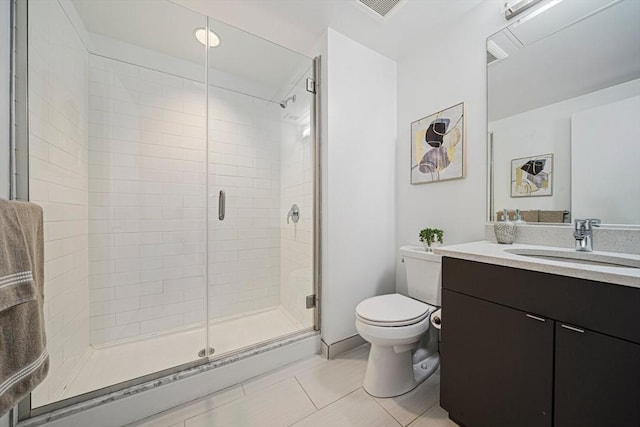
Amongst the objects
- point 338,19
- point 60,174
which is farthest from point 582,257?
point 60,174

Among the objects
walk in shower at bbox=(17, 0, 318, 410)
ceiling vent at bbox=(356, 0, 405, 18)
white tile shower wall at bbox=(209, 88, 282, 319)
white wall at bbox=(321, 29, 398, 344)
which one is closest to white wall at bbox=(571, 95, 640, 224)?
white wall at bbox=(321, 29, 398, 344)

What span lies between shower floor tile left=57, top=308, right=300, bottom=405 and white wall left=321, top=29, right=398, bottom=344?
0.48m

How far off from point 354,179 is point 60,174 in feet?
5.83

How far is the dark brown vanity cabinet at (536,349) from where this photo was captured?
0.66 m

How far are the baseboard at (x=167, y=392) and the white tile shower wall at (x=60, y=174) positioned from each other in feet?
0.48

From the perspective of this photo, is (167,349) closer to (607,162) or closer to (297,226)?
(297,226)

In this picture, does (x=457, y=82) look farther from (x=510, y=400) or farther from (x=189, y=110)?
(x=189, y=110)

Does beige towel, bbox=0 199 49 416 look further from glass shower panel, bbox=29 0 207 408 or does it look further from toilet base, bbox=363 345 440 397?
toilet base, bbox=363 345 440 397

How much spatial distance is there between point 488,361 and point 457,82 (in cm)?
164

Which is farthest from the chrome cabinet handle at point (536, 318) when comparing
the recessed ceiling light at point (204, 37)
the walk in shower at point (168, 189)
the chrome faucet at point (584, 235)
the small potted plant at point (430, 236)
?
the recessed ceiling light at point (204, 37)

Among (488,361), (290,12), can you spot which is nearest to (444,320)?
(488,361)

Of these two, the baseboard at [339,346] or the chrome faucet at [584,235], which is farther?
the baseboard at [339,346]

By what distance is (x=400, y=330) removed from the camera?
3.98ft

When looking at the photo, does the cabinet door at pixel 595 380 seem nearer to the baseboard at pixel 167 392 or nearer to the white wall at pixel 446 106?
the white wall at pixel 446 106
